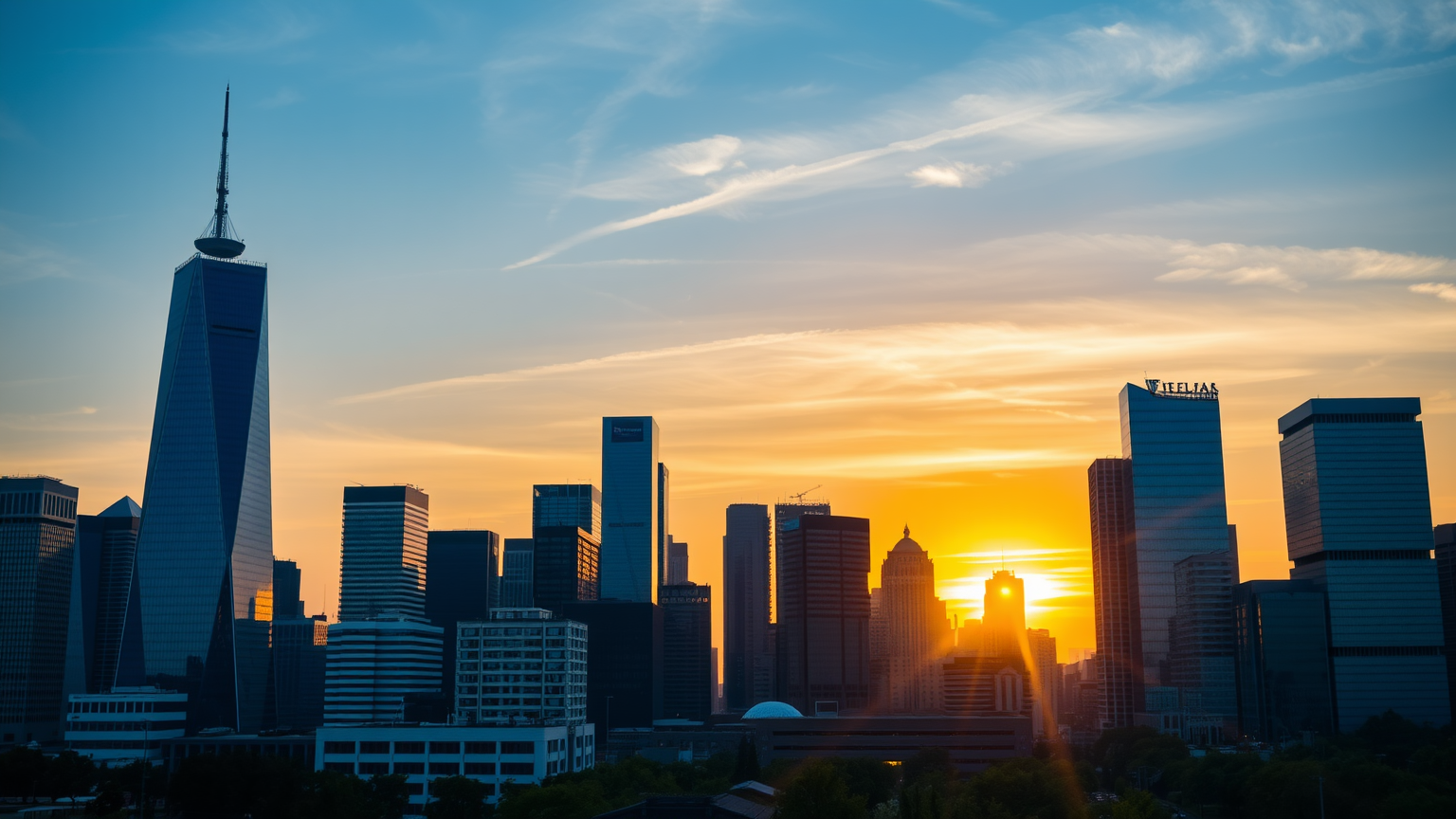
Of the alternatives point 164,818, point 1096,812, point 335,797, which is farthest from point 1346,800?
point 164,818

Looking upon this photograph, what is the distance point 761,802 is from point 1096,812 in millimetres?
47791

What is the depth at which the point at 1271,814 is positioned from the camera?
173375 mm

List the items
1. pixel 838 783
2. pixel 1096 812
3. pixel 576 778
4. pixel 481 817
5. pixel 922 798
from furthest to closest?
pixel 576 778
pixel 1096 812
pixel 481 817
pixel 838 783
pixel 922 798

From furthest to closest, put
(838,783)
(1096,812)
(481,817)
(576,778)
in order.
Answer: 1. (576,778)
2. (1096,812)
3. (481,817)
4. (838,783)

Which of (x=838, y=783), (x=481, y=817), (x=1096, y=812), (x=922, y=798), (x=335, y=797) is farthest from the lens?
(x=1096, y=812)

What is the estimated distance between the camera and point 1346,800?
538ft

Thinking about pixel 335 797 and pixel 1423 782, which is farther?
pixel 1423 782

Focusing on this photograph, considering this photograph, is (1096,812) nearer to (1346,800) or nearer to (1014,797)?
(1014,797)

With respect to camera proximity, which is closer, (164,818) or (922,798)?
(922,798)

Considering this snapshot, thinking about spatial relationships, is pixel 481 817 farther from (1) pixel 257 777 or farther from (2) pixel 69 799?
(2) pixel 69 799

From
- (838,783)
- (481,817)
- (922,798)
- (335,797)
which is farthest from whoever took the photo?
(481,817)

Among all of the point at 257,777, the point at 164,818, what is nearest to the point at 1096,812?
the point at 257,777

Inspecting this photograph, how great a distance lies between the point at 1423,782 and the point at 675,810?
10145cm

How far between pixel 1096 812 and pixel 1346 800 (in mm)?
30779
